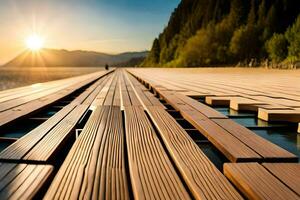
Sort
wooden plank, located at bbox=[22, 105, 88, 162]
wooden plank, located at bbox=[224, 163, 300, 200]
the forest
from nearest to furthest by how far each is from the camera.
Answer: wooden plank, located at bbox=[224, 163, 300, 200], wooden plank, located at bbox=[22, 105, 88, 162], the forest

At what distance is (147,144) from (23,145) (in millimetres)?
882

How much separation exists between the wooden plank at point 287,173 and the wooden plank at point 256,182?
0.03 m

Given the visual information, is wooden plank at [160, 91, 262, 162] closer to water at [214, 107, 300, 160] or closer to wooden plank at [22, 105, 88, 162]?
water at [214, 107, 300, 160]

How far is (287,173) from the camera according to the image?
6.21ft

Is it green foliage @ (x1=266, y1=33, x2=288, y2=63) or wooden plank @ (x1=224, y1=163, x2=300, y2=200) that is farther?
green foliage @ (x1=266, y1=33, x2=288, y2=63)

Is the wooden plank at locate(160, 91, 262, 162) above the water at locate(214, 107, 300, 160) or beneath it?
above

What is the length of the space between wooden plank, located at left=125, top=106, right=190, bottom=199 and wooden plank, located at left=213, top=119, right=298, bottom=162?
0.64 m

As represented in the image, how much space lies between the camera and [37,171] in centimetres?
190

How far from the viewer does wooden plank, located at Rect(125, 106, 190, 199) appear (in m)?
1.64

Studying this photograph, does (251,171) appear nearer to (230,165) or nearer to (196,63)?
(230,165)

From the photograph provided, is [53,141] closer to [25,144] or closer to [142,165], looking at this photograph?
[25,144]

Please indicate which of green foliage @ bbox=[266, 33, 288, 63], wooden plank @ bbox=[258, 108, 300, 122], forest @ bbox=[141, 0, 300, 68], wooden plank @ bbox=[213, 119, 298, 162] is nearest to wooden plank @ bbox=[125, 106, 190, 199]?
wooden plank @ bbox=[213, 119, 298, 162]

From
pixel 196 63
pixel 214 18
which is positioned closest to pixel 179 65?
pixel 196 63

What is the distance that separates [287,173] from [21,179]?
55.4 inches
